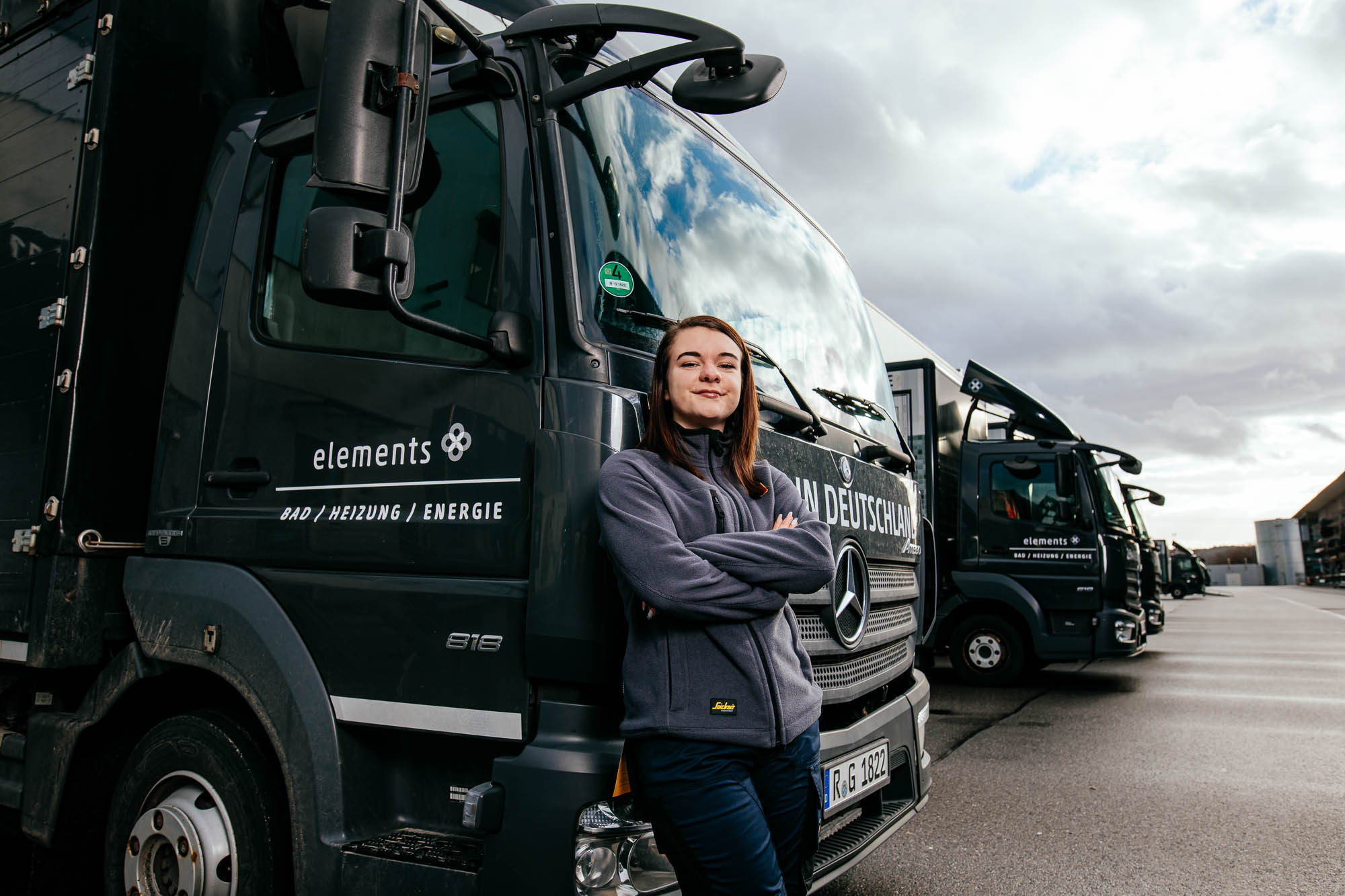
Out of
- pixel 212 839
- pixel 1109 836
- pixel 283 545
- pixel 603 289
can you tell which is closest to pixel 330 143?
pixel 603 289

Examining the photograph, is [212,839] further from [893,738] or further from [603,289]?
[893,738]

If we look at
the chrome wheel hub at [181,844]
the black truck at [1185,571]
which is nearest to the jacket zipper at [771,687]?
the chrome wheel hub at [181,844]

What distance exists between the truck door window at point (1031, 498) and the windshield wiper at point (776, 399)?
22.1ft

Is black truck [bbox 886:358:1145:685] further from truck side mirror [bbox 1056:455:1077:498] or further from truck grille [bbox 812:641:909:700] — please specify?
truck grille [bbox 812:641:909:700]

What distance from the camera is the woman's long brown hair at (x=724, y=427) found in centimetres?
198

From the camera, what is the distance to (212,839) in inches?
93.4

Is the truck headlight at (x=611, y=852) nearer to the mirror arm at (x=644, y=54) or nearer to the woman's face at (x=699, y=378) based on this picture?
the woman's face at (x=699, y=378)

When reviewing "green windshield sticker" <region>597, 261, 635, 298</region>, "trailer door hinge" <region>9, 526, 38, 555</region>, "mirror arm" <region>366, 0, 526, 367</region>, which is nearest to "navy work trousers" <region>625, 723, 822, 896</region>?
"mirror arm" <region>366, 0, 526, 367</region>

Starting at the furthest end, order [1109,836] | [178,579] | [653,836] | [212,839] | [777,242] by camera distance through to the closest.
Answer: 1. [1109,836]
2. [777,242]
3. [178,579]
4. [212,839]
5. [653,836]

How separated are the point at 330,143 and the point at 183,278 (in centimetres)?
126

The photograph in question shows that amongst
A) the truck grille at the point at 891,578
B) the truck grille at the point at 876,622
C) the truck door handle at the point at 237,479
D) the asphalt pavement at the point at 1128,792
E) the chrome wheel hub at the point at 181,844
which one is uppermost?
the truck door handle at the point at 237,479

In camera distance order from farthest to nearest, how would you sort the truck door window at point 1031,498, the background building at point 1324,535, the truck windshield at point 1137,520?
1. the background building at point 1324,535
2. the truck windshield at point 1137,520
3. the truck door window at point 1031,498

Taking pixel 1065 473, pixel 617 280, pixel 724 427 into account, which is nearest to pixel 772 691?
pixel 724 427

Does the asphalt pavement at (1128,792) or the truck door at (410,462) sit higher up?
the truck door at (410,462)
